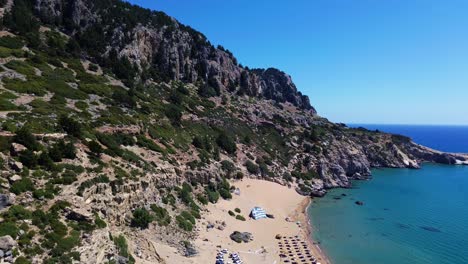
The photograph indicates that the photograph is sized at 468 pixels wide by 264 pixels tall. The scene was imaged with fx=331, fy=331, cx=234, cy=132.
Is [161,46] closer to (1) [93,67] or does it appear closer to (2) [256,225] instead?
(1) [93,67]

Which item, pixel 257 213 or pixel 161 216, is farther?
pixel 257 213

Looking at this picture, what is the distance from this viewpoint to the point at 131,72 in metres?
82.9

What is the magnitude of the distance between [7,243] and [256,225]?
116ft

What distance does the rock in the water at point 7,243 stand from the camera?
19625mm

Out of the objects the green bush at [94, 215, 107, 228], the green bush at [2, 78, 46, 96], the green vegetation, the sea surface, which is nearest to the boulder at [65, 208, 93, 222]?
the green bush at [94, 215, 107, 228]

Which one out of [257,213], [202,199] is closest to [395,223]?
[257,213]

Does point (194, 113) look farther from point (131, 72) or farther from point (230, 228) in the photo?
point (230, 228)

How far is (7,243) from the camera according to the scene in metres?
19.9

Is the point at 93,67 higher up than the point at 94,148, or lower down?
higher up

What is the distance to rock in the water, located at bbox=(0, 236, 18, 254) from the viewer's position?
1962 centimetres

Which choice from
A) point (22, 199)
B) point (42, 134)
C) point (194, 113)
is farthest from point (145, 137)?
point (194, 113)

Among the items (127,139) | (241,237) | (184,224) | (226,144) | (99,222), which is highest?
(127,139)

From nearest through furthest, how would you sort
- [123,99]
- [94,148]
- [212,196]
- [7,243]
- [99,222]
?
[7,243], [99,222], [94,148], [212,196], [123,99]

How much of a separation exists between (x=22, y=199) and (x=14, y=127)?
1175 cm
